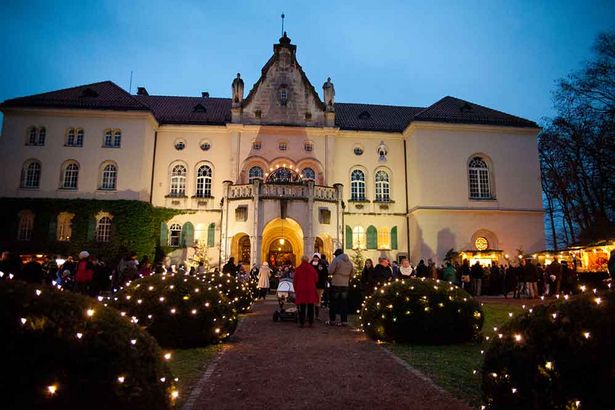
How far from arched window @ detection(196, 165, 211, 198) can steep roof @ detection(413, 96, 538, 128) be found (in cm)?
1662

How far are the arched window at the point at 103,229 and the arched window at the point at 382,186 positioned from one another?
66.8 feet

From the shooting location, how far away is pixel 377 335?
10.5 meters

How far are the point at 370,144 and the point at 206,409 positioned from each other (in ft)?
109

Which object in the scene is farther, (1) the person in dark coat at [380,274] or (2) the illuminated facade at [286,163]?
(2) the illuminated facade at [286,163]

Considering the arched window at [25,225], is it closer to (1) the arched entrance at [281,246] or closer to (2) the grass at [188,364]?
(1) the arched entrance at [281,246]

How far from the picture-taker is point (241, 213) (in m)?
30.3

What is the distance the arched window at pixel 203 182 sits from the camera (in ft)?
115

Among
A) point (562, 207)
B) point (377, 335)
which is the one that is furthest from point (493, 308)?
point (562, 207)

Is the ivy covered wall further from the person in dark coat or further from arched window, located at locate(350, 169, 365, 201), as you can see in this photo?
the person in dark coat

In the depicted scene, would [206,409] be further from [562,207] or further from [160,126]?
[562,207]

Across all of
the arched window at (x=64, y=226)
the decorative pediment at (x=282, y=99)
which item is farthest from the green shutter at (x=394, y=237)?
the arched window at (x=64, y=226)

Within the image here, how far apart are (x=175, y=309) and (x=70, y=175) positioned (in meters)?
28.7

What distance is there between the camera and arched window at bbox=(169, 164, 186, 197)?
115 ft

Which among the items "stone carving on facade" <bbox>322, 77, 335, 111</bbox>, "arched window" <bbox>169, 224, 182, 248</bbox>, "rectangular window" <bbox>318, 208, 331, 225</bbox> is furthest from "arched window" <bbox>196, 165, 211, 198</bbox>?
"stone carving on facade" <bbox>322, 77, 335, 111</bbox>
